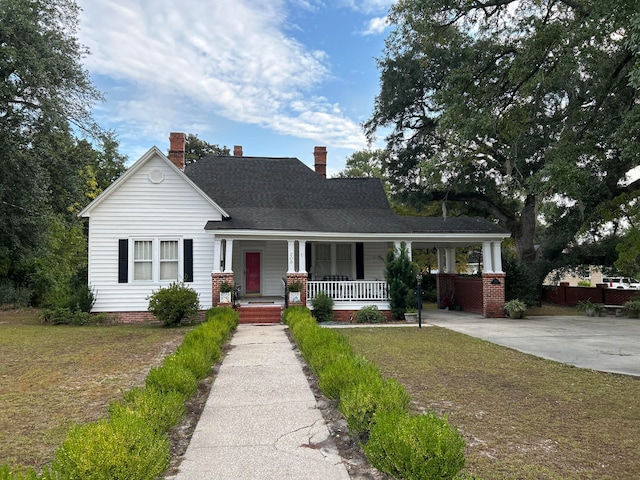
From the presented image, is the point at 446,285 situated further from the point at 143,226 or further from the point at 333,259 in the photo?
the point at 143,226

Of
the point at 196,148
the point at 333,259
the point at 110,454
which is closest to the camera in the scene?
the point at 110,454

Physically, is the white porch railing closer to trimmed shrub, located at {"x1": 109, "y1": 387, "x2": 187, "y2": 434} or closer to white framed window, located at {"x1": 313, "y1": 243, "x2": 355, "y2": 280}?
white framed window, located at {"x1": 313, "y1": 243, "x2": 355, "y2": 280}

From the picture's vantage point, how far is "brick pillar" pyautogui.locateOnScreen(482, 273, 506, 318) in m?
15.1

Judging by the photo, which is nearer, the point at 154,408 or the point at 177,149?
the point at 154,408

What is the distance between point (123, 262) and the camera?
1420 cm

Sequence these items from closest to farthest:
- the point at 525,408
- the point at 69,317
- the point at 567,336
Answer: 1. the point at 525,408
2. the point at 567,336
3. the point at 69,317

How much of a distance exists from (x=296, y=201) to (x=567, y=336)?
1059 centimetres

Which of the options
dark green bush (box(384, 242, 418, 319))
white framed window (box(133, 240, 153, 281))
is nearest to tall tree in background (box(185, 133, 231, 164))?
white framed window (box(133, 240, 153, 281))

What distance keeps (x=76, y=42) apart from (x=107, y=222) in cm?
813

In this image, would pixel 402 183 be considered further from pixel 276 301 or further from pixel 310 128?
pixel 276 301

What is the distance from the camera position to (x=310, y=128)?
2694 cm

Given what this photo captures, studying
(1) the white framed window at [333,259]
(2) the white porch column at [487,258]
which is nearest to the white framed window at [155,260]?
(1) the white framed window at [333,259]

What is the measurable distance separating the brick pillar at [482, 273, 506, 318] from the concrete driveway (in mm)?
401

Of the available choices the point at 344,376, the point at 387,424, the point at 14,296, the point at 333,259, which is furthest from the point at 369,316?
the point at 14,296
